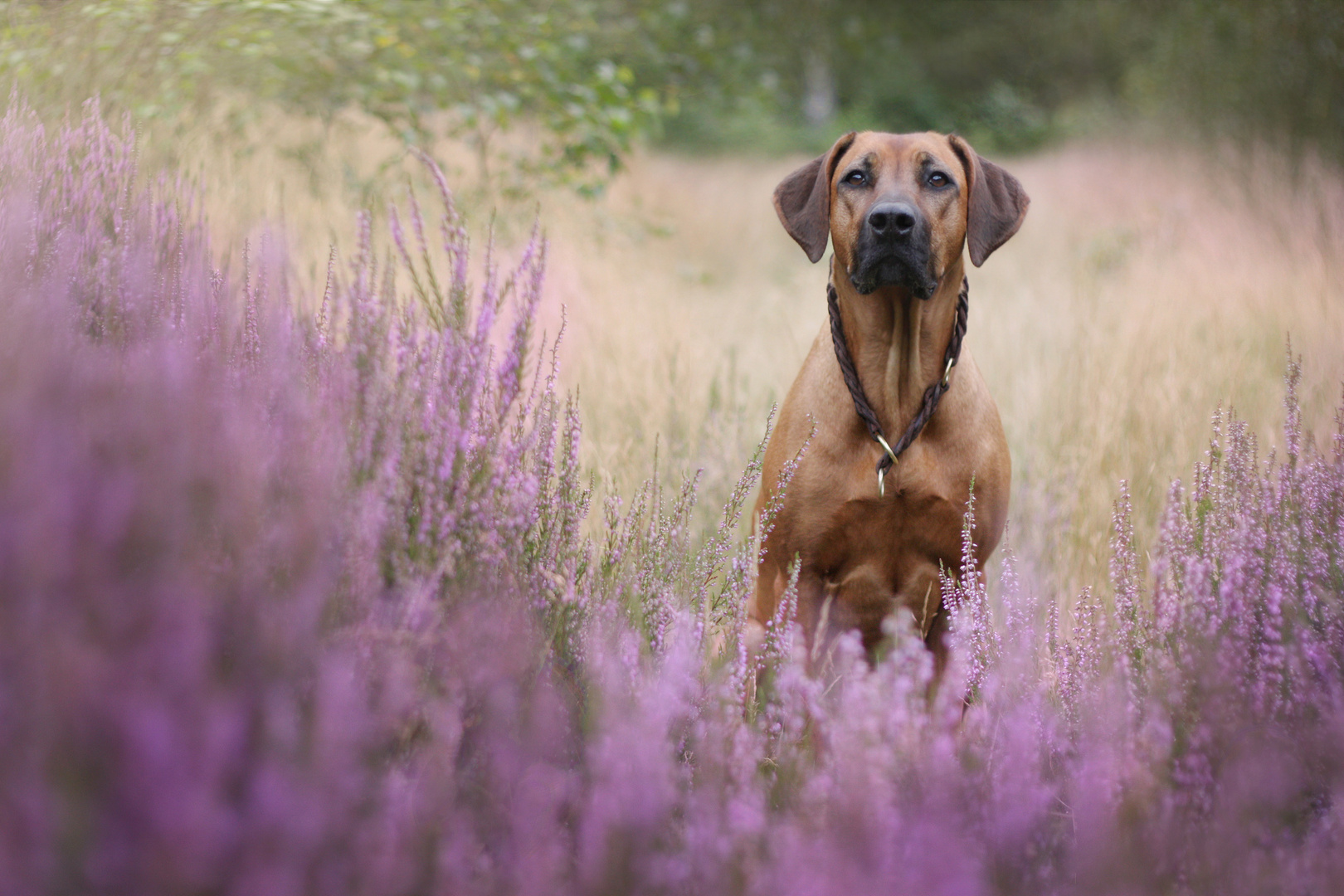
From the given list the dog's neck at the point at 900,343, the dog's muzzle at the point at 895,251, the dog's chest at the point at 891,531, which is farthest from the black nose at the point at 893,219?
the dog's chest at the point at 891,531

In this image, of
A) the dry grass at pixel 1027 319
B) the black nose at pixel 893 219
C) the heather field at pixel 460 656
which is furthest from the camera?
the dry grass at pixel 1027 319

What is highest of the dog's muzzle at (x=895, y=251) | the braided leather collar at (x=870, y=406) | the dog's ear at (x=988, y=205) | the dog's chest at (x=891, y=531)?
the dog's ear at (x=988, y=205)

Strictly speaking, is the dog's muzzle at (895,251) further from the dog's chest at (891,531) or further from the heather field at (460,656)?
the heather field at (460,656)

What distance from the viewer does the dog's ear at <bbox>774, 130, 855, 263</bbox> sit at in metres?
2.90

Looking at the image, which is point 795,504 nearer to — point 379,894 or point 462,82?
point 379,894

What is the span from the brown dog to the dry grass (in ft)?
2.06

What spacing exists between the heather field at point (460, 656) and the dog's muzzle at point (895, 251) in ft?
3.09

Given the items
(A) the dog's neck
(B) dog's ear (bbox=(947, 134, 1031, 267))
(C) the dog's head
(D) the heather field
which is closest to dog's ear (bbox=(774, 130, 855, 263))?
(C) the dog's head

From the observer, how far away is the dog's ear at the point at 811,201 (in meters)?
2.90

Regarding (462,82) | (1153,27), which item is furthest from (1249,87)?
(462,82)

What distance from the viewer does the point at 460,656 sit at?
48.1 inches

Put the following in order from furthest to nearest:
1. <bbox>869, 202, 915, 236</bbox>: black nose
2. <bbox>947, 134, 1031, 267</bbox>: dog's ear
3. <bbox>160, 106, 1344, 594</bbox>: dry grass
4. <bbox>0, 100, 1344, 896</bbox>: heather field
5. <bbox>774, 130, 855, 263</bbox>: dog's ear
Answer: <bbox>160, 106, 1344, 594</bbox>: dry grass < <bbox>774, 130, 855, 263</bbox>: dog's ear < <bbox>947, 134, 1031, 267</bbox>: dog's ear < <bbox>869, 202, 915, 236</bbox>: black nose < <bbox>0, 100, 1344, 896</bbox>: heather field

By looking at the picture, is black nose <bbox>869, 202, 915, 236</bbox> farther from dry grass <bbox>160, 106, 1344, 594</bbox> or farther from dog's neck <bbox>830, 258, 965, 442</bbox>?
dry grass <bbox>160, 106, 1344, 594</bbox>

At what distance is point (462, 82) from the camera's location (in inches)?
231
